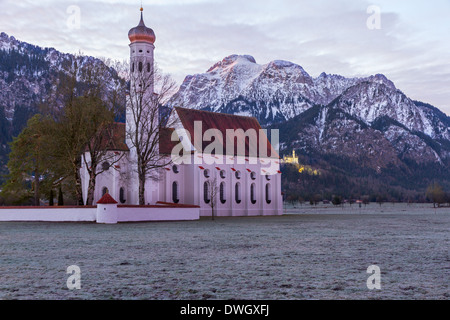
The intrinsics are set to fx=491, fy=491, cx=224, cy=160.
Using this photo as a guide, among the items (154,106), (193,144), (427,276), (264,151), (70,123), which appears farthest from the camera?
(264,151)

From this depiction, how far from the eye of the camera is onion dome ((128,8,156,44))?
2346 inches

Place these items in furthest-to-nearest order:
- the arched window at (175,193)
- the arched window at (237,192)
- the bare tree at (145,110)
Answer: the arched window at (237,192) → the arched window at (175,193) → the bare tree at (145,110)

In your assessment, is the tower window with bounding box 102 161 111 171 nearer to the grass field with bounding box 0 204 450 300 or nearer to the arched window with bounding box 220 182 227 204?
the arched window with bounding box 220 182 227 204

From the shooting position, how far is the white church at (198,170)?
2311 inches

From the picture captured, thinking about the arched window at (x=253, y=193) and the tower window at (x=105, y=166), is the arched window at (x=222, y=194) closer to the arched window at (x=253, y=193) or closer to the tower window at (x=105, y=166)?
the arched window at (x=253, y=193)

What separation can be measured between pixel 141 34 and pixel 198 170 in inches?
712

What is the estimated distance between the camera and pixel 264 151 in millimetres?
74812

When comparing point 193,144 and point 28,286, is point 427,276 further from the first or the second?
point 193,144

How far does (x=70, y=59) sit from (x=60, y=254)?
35792 mm

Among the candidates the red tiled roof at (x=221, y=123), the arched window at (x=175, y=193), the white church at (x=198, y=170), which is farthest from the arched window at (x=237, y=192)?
the arched window at (x=175, y=193)

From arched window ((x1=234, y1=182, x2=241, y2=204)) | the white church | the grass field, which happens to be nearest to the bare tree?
the white church

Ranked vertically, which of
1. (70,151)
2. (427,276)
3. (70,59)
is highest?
(70,59)
